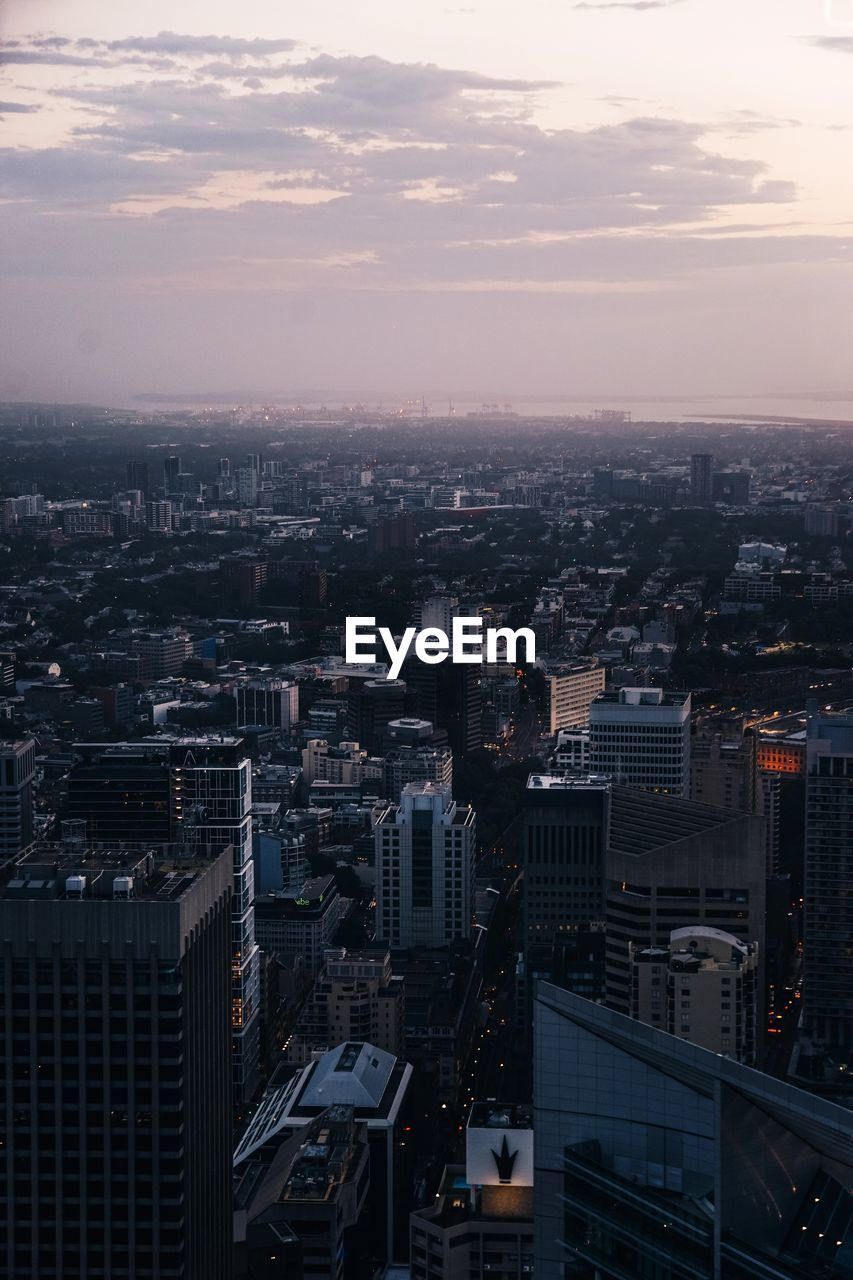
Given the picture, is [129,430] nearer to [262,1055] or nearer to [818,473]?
[818,473]

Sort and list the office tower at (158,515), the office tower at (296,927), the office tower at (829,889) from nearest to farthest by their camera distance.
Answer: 1. the office tower at (829,889)
2. the office tower at (296,927)
3. the office tower at (158,515)

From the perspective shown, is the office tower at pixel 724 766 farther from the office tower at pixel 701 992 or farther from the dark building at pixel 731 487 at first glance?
the dark building at pixel 731 487

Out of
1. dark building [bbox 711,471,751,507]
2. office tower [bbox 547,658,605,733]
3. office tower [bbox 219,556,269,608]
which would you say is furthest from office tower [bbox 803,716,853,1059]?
office tower [bbox 219,556,269,608]

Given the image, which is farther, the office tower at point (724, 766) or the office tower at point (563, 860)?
the office tower at point (724, 766)

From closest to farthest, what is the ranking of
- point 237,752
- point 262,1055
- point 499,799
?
point 262,1055 → point 237,752 → point 499,799

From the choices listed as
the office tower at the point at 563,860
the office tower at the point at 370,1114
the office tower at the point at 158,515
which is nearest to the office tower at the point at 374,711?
the office tower at the point at 158,515

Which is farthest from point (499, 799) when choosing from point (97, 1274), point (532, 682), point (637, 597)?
point (97, 1274)

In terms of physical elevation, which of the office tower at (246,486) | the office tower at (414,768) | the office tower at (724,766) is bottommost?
the office tower at (414,768)

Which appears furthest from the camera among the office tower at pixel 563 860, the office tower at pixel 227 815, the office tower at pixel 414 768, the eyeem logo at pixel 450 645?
the eyeem logo at pixel 450 645

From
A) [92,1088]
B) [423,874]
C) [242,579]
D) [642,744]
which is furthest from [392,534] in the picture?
[92,1088]
